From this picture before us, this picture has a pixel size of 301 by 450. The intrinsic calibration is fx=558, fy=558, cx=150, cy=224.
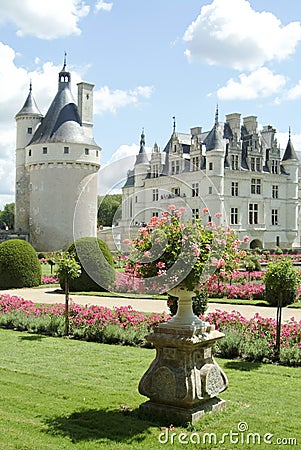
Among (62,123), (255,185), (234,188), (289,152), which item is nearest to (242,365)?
(62,123)

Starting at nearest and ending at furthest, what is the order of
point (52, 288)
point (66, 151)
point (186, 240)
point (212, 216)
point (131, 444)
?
point (131, 444) < point (186, 240) < point (212, 216) < point (52, 288) < point (66, 151)

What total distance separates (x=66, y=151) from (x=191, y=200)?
2828cm

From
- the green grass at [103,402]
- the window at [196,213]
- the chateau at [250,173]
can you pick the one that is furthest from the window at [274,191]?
the window at [196,213]

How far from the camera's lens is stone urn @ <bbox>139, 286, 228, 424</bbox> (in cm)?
425

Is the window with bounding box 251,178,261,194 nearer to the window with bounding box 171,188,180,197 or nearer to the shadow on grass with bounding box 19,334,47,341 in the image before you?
the shadow on grass with bounding box 19,334,47,341

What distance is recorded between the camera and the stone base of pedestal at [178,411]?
13.9 ft

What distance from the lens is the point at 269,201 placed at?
3884 cm

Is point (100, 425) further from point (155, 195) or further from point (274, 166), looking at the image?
point (274, 166)

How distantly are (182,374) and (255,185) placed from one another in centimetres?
3496

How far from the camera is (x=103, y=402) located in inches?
190

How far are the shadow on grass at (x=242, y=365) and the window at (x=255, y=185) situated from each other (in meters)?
32.3

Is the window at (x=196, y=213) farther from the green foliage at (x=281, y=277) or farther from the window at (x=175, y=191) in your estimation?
the green foliage at (x=281, y=277)

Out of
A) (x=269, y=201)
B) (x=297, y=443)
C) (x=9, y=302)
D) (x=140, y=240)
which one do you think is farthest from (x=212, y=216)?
(x=269, y=201)

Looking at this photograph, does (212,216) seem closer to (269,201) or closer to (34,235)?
(34,235)
